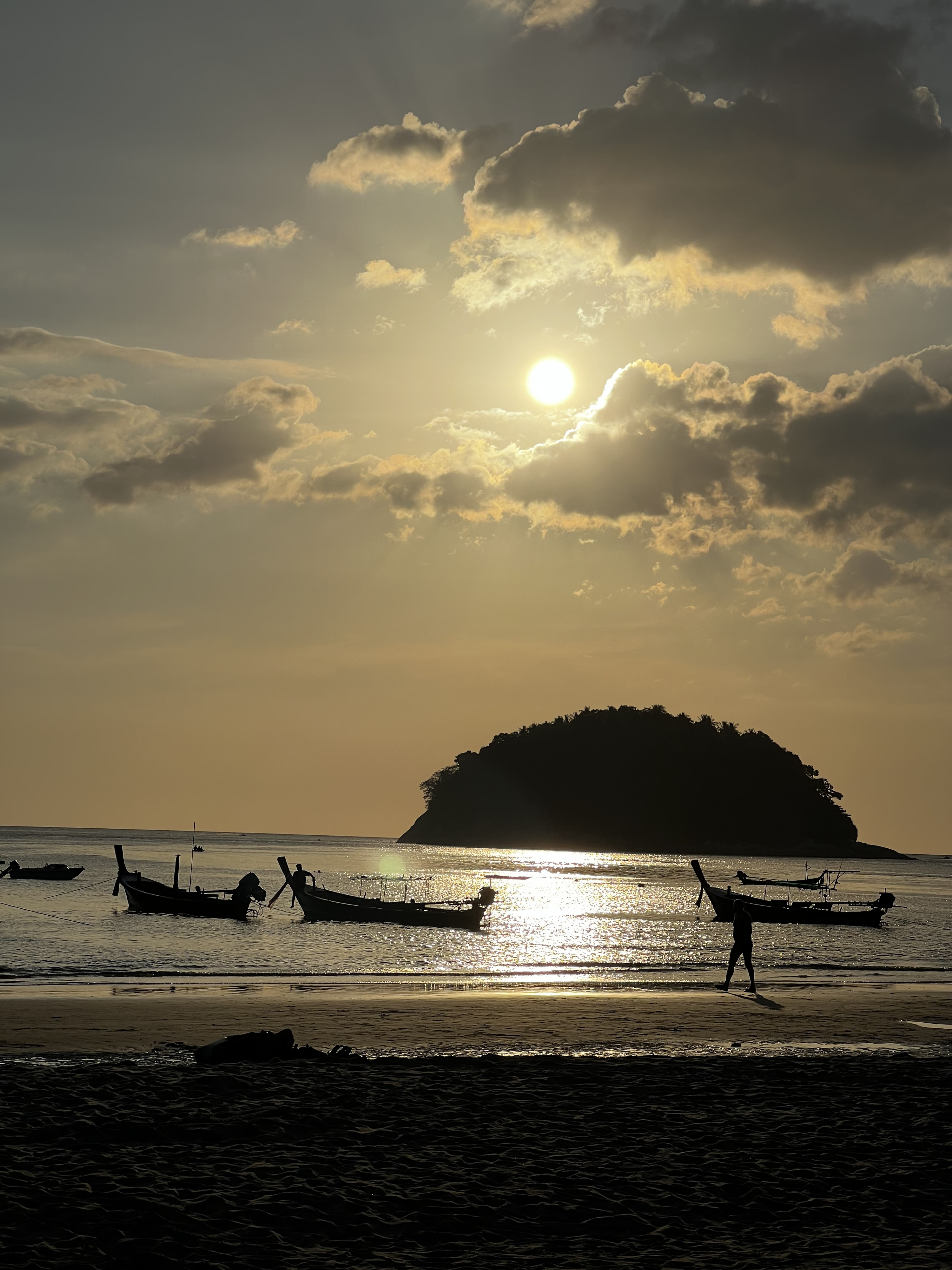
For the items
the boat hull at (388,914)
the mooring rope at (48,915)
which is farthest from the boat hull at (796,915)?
the mooring rope at (48,915)

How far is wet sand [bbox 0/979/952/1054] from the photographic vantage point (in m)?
19.8

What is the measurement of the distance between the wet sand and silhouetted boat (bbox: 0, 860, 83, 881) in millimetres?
67766

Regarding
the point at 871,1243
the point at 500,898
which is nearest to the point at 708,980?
the point at 871,1243

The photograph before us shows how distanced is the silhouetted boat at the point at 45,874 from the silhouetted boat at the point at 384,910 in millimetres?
38694

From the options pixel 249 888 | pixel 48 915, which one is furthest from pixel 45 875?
pixel 249 888

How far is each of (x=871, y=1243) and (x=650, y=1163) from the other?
8.65 ft

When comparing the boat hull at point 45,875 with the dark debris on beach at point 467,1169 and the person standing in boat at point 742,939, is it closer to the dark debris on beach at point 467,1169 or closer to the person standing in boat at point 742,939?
the person standing in boat at point 742,939

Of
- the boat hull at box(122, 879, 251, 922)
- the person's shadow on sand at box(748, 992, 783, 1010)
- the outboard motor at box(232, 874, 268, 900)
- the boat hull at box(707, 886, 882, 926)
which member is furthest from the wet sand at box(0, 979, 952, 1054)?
the boat hull at box(707, 886, 882, 926)

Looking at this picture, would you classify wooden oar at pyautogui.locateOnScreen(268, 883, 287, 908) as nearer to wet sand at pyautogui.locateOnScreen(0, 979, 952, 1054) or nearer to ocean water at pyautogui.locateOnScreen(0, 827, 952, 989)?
ocean water at pyautogui.locateOnScreen(0, 827, 952, 989)

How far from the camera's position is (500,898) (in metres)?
90.9

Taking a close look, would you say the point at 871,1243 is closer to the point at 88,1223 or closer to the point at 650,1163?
the point at 650,1163

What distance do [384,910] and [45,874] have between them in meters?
48.0

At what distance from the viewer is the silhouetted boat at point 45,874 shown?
3533 inches

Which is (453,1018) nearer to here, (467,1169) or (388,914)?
(467,1169)
